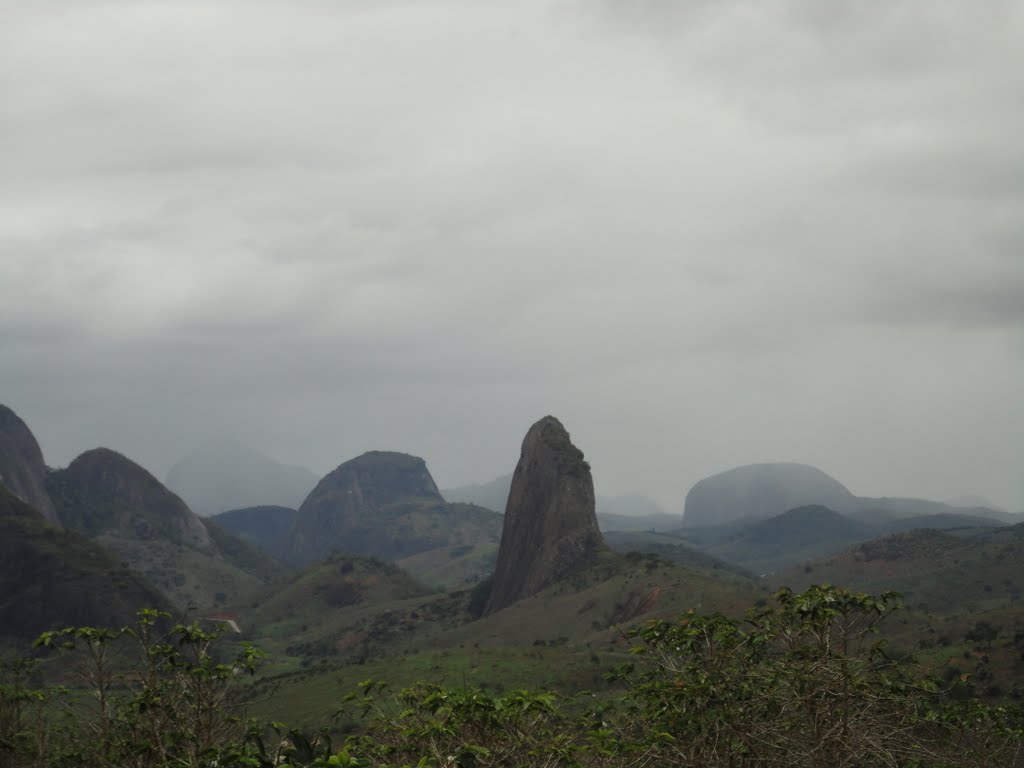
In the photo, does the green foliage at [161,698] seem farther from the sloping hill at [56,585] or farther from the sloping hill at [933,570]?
the sloping hill at [56,585]

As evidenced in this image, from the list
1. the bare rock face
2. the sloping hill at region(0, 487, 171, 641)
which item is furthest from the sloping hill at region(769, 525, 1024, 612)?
the sloping hill at region(0, 487, 171, 641)

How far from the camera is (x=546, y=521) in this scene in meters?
125

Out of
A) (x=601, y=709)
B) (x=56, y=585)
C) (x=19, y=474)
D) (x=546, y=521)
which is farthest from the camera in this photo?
(x=19, y=474)

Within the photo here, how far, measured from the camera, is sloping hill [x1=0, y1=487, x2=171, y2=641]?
112 m

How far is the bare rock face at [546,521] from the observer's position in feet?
388

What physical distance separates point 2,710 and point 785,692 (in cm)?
1914

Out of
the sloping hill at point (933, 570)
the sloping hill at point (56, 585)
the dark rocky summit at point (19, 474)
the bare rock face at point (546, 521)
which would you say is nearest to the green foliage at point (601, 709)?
the sloping hill at point (933, 570)

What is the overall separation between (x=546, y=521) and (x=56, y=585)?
66.1m

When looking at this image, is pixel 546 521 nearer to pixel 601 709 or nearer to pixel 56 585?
pixel 56 585

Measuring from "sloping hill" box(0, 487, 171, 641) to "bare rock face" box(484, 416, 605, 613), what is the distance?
162 feet

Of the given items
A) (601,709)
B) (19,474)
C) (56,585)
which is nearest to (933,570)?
(601,709)

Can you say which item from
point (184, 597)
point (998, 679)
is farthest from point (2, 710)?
point (184, 597)

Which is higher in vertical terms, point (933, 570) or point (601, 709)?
point (601, 709)

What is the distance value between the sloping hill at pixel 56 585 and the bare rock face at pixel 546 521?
49.5 m
